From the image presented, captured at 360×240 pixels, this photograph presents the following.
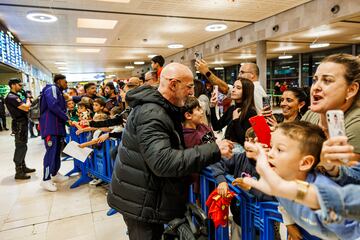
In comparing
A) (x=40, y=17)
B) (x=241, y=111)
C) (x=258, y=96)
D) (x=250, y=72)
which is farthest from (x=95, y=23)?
(x=241, y=111)

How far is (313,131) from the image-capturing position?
93cm

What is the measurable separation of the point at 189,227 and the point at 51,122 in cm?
316

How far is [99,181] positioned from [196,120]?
255 cm

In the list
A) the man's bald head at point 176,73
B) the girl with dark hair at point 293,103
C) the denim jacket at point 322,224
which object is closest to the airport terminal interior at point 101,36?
the denim jacket at point 322,224

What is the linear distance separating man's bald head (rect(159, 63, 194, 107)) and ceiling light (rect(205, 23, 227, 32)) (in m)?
6.42

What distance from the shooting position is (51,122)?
382cm

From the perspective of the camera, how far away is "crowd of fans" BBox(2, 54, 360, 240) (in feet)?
2.34

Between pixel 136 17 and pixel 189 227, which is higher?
pixel 136 17

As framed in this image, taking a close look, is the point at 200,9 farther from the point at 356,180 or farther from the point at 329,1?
the point at 356,180

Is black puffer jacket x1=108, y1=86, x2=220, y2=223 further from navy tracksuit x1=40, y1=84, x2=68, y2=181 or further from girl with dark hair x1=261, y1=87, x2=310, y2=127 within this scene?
navy tracksuit x1=40, y1=84, x2=68, y2=181

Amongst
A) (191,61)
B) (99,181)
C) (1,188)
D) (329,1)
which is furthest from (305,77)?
(1,188)

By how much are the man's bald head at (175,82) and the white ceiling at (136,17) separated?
437 cm

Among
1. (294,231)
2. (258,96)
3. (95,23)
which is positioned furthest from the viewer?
(95,23)

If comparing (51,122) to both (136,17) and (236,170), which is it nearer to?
(236,170)
